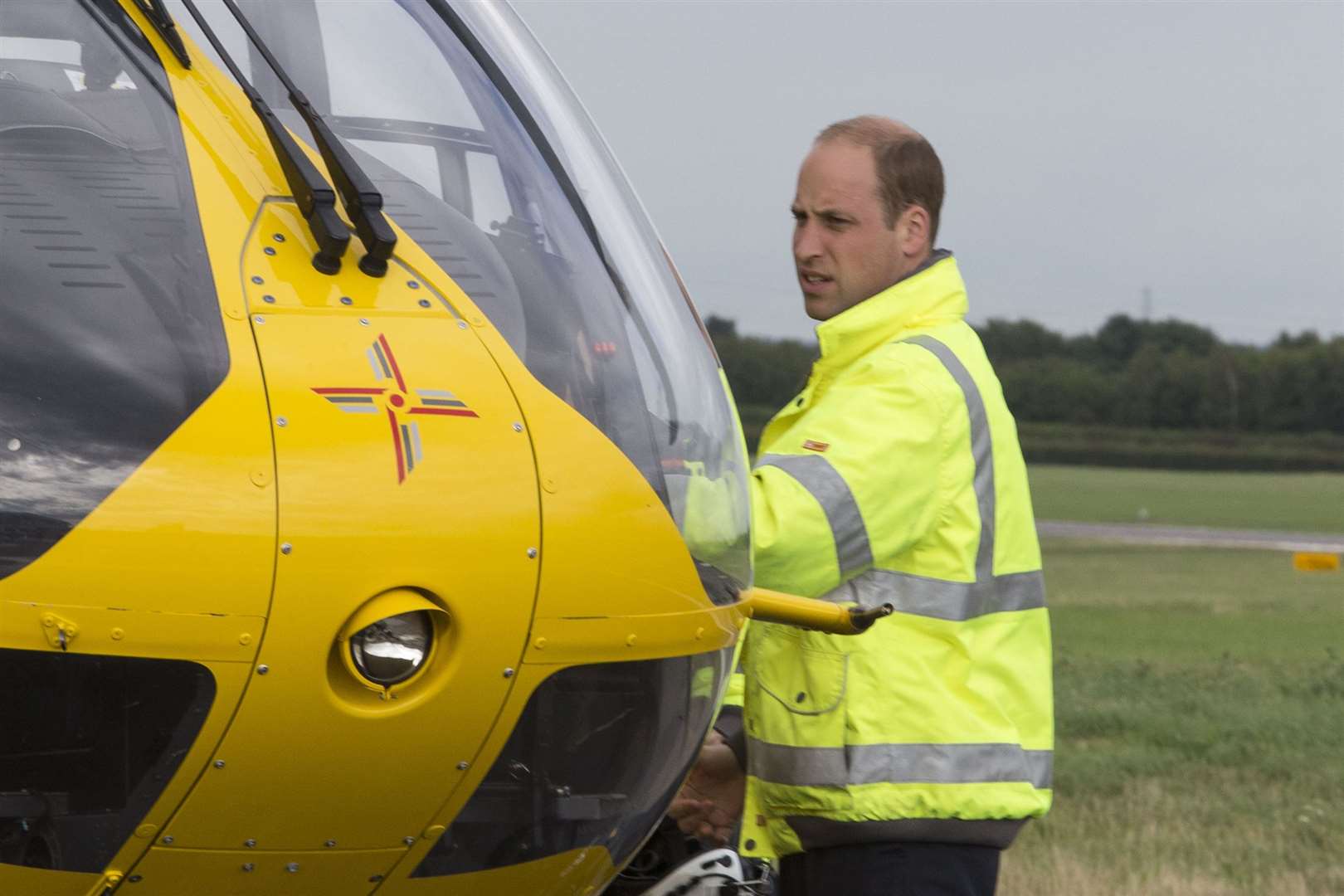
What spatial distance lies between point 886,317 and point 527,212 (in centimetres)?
78

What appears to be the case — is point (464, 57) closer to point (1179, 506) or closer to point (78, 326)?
point (78, 326)

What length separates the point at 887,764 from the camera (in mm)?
2953

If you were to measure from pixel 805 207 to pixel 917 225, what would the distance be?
0.20m

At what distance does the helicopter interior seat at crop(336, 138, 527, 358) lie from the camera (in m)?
2.38

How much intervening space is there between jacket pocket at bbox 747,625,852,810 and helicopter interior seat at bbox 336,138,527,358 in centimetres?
87

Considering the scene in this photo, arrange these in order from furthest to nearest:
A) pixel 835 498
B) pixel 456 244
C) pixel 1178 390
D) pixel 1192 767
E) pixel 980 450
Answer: pixel 1178 390, pixel 1192 767, pixel 980 450, pixel 835 498, pixel 456 244

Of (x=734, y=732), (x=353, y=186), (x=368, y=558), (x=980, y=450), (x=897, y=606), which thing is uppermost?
(x=353, y=186)

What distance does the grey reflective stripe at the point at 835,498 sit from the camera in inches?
112

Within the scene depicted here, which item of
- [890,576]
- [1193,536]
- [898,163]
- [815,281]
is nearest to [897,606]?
[890,576]

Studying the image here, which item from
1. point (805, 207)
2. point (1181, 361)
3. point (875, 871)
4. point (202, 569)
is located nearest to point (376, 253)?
point (202, 569)

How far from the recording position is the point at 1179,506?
55.7 meters

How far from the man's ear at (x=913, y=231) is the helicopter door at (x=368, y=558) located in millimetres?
1167

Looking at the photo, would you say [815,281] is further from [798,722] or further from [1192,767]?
[1192,767]

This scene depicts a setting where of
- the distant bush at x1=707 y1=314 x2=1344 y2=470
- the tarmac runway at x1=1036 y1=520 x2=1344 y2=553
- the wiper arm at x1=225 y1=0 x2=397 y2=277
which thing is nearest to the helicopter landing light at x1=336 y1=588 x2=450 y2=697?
the wiper arm at x1=225 y1=0 x2=397 y2=277
